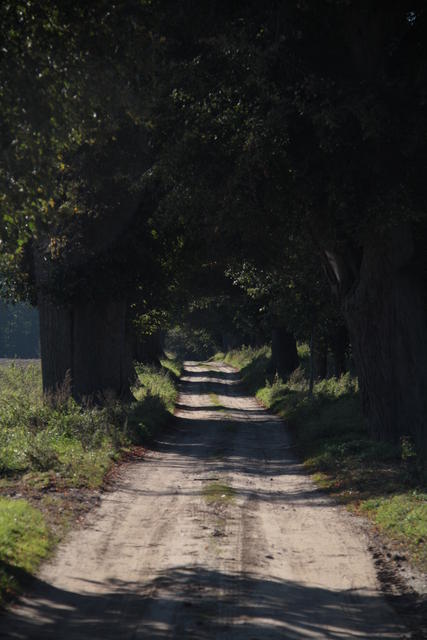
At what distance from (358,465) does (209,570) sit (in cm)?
793

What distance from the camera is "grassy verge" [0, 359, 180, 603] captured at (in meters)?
9.62

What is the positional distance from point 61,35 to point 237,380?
52620 mm

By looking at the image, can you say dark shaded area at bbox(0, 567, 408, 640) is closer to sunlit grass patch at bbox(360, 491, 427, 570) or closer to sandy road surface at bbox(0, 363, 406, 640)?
sandy road surface at bbox(0, 363, 406, 640)

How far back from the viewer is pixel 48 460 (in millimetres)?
14852

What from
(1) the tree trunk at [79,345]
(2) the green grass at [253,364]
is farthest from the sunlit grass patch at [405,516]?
(2) the green grass at [253,364]

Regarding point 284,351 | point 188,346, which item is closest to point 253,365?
point 284,351

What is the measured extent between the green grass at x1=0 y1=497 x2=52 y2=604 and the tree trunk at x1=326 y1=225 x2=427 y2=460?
9074 millimetres

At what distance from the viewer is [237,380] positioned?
61906 mm

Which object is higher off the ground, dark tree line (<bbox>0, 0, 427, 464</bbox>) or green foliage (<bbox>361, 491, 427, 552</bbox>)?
dark tree line (<bbox>0, 0, 427, 464</bbox>)

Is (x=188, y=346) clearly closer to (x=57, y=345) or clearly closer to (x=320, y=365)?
(x=320, y=365)

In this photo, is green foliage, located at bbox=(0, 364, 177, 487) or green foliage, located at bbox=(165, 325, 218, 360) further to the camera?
green foliage, located at bbox=(165, 325, 218, 360)

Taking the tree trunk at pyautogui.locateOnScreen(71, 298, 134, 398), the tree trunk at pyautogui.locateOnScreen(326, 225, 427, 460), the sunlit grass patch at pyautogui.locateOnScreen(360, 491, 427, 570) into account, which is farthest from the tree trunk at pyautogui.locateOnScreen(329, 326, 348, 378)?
the sunlit grass patch at pyautogui.locateOnScreen(360, 491, 427, 570)

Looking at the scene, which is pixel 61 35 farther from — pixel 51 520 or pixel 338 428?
pixel 338 428

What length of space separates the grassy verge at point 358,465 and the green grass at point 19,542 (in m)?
4.33
